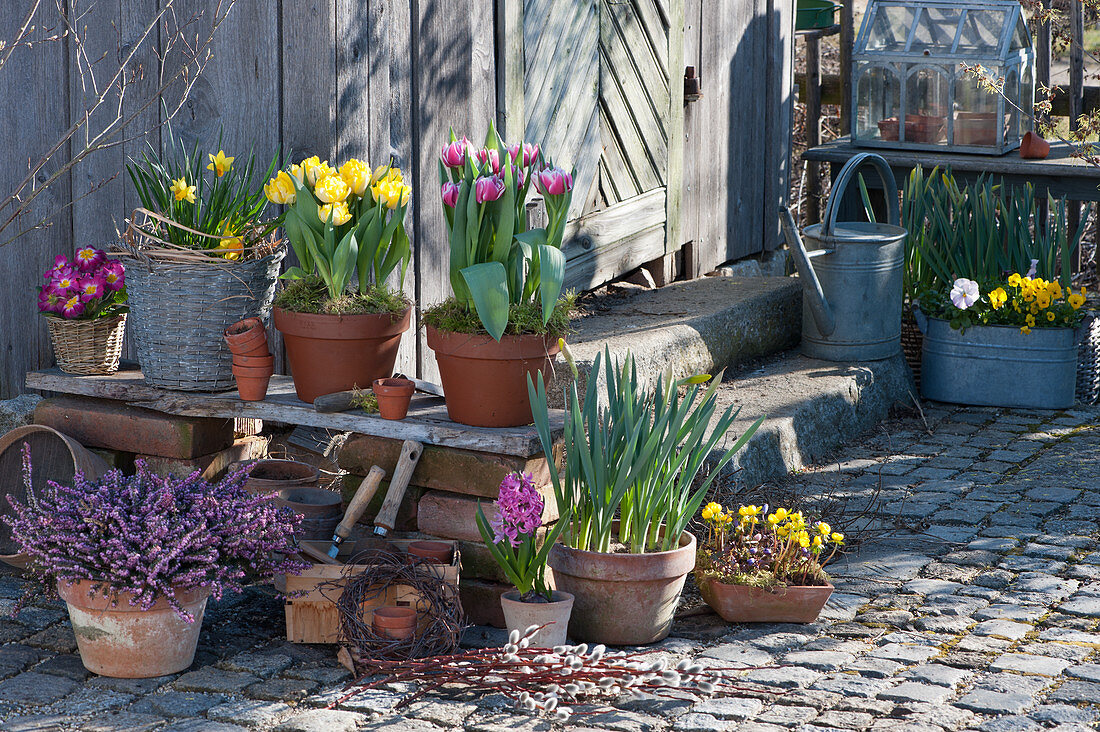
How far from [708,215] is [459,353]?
12.2ft

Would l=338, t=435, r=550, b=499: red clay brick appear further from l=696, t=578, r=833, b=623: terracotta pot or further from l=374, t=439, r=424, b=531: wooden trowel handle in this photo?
l=696, t=578, r=833, b=623: terracotta pot

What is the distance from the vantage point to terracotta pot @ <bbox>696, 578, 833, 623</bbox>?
11.7 ft

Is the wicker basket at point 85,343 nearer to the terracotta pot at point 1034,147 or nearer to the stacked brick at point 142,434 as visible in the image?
the stacked brick at point 142,434

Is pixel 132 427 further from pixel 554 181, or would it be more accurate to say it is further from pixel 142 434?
pixel 554 181

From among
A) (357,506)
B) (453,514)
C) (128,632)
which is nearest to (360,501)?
(357,506)

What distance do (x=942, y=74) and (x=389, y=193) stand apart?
467 cm

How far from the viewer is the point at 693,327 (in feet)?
18.2

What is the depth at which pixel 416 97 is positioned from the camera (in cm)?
435

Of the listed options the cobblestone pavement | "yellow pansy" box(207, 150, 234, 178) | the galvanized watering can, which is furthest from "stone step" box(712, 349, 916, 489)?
"yellow pansy" box(207, 150, 234, 178)

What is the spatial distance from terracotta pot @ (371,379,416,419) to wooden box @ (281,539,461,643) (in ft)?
1.64

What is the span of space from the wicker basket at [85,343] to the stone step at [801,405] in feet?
7.09

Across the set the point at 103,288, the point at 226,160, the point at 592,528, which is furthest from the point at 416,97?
the point at 592,528

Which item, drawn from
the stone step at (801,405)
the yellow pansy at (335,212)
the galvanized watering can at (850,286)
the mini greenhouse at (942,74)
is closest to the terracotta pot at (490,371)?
the yellow pansy at (335,212)

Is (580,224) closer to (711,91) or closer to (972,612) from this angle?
(711,91)
